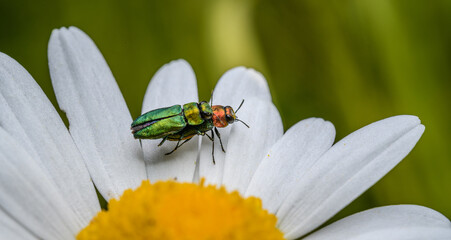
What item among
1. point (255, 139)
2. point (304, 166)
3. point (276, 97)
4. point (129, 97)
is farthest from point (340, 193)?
point (129, 97)

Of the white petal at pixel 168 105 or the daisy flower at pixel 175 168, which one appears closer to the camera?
the daisy flower at pixel 175 168

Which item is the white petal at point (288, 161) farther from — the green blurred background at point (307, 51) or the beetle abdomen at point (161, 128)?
the green blurred background at point (307, 51)

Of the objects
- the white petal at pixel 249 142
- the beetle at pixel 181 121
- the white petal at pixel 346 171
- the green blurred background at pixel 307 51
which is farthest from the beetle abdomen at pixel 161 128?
the green blurred background at pixel 307 51

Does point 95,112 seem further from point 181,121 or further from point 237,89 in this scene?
point 237,89

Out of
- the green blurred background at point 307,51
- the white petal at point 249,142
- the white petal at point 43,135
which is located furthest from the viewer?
the green blurred background at point 307,51

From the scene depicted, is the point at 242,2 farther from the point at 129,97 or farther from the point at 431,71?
the point at 431,71

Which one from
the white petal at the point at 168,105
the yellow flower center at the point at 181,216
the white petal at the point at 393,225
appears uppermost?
the white petal at the point at 168,105
